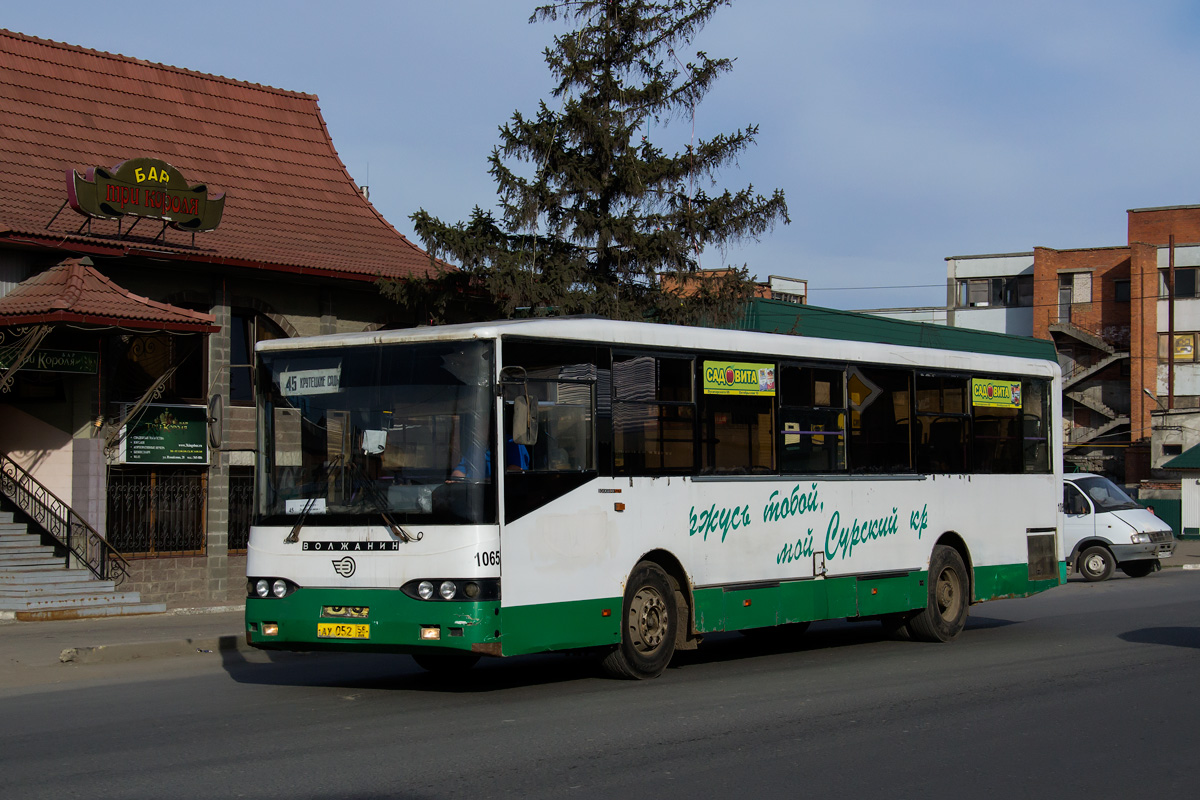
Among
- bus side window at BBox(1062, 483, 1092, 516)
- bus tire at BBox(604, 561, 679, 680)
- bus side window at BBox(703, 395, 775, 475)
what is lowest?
bus tire at BBox(604, 561, 679, 680)

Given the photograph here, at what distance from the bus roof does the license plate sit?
2225 mm

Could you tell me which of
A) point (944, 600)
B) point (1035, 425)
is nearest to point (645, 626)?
point (944, 600)

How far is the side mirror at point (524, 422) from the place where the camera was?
10.0m

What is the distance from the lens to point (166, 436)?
23.1m

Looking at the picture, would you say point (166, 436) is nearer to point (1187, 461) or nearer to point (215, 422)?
point (215, 422)

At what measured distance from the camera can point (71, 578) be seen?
20938 millimetres

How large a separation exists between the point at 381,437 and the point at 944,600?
7710mm

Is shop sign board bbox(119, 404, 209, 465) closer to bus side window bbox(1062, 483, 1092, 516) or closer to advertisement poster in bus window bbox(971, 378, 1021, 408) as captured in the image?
advertisement poster in bus window bbox(971, 378, 1021, 408)

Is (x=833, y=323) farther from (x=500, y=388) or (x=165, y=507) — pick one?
(x=500, y=388)

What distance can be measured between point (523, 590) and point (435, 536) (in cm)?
81

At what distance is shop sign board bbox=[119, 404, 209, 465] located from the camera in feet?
73.9

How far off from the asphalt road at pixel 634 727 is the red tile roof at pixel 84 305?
7.63m

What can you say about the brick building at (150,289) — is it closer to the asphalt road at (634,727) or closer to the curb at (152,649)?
the curb at (152,649)

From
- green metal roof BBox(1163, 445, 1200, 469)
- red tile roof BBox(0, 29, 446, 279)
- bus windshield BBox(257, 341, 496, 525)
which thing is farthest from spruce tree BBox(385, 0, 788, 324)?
green metal roof BBox(1163, 445, 1200, 469)
